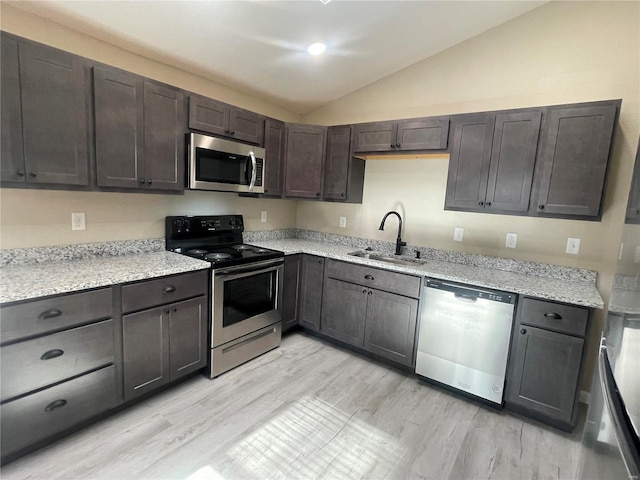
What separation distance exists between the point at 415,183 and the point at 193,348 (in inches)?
98.0

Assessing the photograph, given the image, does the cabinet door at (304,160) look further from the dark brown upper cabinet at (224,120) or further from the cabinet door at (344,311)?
the cabinet door at (344,311)

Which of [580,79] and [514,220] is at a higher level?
[580,79]

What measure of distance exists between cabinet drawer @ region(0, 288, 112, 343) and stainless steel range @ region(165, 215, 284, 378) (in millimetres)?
745

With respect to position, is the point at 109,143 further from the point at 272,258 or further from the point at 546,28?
the point at 546,28

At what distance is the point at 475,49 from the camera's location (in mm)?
2729

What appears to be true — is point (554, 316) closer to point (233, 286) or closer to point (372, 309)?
point (372, 309)

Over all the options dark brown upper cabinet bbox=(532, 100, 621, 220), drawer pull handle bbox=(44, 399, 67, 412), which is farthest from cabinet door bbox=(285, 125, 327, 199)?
drawer pull handle bbox=(44, 399, 67, 412)

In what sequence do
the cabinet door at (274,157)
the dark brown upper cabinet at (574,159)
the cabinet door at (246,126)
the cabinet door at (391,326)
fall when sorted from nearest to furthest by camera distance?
the dark brown upper cabinet at (574,159) → the cabinet door at (391,326) → the cabinet door at (246,126) → the cabinet door at (274,157)

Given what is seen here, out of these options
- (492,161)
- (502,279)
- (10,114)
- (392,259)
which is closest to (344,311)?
(392,259)

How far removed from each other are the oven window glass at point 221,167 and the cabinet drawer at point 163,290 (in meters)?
0.81

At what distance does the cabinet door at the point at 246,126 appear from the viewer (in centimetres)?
277

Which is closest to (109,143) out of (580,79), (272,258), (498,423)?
(272,258)

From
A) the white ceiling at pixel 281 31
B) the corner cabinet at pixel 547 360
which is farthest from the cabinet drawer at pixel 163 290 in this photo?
the corner cabinet at pixel 547 360

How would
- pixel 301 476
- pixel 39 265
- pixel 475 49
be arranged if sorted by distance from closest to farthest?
1. pixel 301 476
2. pixel 39 265
3. pixel 475 49
